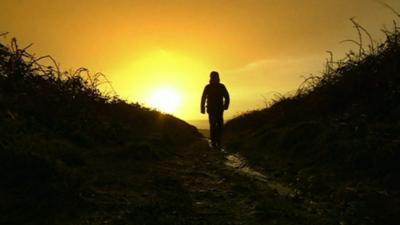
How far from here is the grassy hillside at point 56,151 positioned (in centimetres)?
577

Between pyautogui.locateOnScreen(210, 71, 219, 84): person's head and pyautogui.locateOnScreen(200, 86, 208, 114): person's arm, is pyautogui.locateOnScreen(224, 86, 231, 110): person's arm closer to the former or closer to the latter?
pyautogui.locateOnScreen(210, 71, 219, 84): person's head

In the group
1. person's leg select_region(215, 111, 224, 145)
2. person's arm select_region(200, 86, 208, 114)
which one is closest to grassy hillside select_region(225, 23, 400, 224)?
person's leg select_region(215, 111, 224, 145)

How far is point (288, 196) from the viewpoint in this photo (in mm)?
7223

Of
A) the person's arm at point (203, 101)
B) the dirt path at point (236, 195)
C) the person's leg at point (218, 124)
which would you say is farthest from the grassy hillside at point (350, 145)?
the person's arm at point (203, 101)

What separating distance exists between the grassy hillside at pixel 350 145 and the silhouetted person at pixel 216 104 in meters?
1.78

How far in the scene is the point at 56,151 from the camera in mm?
8234

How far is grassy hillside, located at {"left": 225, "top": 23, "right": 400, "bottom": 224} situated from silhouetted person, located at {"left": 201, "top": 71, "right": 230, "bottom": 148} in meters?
1.78

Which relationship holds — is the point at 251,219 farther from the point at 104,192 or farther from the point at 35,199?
the point at 35,199

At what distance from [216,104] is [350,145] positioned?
8.80 meters

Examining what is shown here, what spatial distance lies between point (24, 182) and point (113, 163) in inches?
123

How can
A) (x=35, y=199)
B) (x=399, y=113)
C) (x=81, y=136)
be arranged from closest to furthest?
(x=35, y=199), (x=399, y=113), (x=81, y=136)

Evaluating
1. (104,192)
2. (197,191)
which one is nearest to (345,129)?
(197,191)

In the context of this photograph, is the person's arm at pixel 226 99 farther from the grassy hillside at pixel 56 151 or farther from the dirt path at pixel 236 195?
the dirt path at pixel 236 195

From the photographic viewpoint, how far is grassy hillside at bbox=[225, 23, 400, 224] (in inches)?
256
